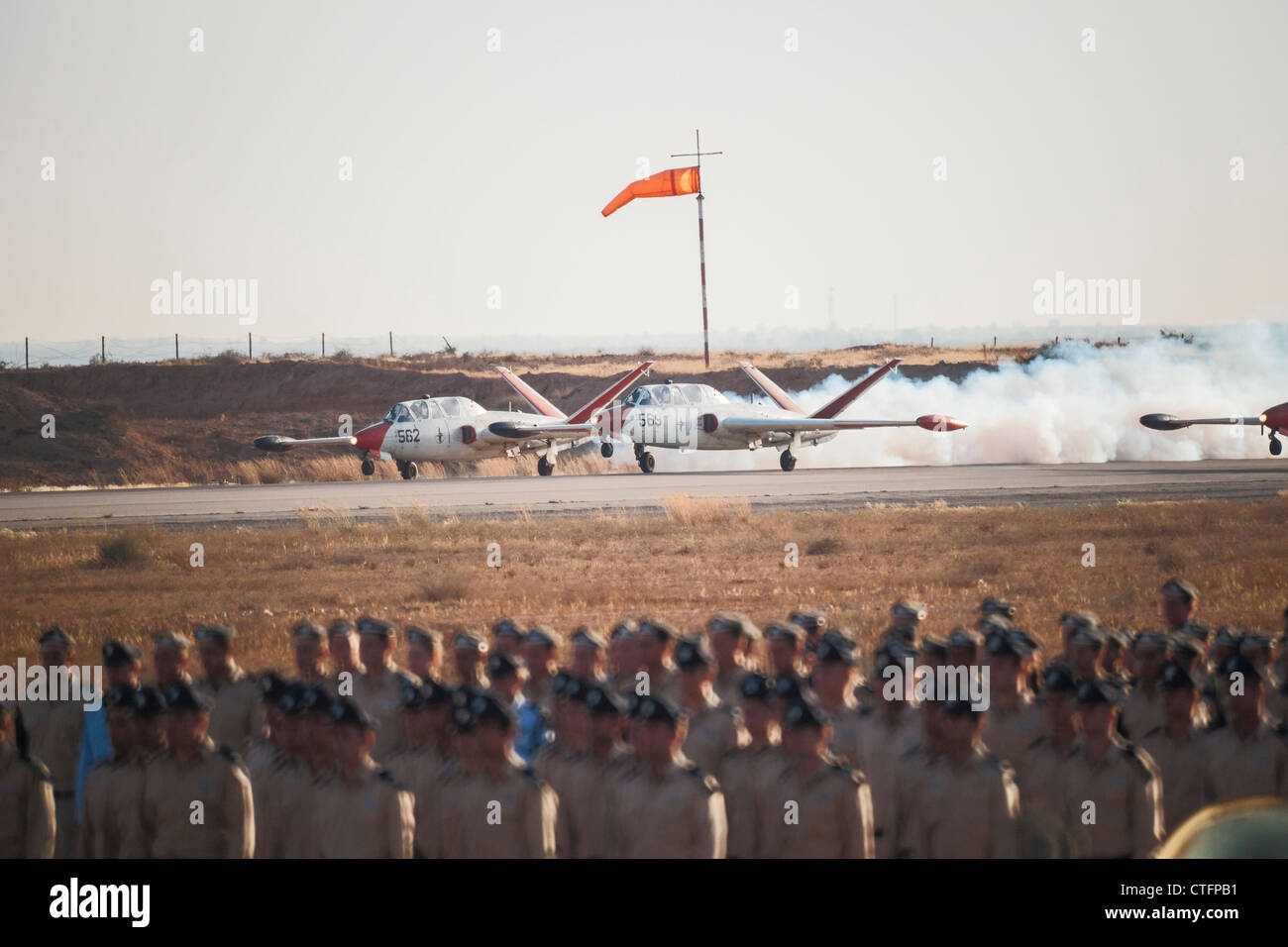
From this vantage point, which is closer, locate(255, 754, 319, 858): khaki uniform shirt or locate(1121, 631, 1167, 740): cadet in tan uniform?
locate(255, 754, 319, 858): khaki uniform shirt

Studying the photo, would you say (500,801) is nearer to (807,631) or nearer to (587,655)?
(587,655)

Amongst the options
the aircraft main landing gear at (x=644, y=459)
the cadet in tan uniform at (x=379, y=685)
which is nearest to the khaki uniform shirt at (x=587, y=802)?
the cadet in tan uniform at (x=379, y=685)

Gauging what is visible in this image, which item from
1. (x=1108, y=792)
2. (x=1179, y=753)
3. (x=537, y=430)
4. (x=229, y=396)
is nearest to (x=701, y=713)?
(x=1108, y=792)

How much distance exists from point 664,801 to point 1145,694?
337 cm

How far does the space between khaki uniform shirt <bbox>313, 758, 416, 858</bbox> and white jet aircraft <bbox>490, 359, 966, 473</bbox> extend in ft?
110

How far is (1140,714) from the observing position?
7.54m

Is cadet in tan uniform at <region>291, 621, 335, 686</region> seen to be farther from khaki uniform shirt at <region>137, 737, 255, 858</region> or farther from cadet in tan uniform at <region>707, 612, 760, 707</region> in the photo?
cadet in tan uniform at <region>707, 612, 760, 707</region>

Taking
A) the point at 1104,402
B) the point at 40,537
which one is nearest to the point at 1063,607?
the point at 40,537

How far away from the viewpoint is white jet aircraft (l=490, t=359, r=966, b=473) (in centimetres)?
3984

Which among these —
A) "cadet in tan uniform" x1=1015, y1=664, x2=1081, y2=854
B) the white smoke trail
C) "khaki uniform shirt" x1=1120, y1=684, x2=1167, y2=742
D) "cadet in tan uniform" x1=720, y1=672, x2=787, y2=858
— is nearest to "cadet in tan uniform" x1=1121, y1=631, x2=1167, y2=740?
"khaki uniform shirt" x1=1120, y1=684, x2=1167, y2=742

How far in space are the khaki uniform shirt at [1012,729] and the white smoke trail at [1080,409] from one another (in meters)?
37.8

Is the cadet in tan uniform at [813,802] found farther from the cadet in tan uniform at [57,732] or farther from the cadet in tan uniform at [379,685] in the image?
the cadet in tan uniform at [57,732]

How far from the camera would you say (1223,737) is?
22.3 ft

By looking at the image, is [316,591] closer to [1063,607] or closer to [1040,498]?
[1063,607]
